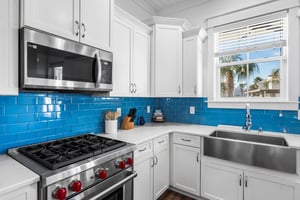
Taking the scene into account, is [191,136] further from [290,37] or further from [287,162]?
[290,37]

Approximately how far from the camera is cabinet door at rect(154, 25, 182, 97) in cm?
248

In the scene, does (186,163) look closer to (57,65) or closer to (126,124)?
(126,124)

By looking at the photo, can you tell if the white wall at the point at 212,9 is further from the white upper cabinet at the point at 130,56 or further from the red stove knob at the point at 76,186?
the red stove knob at the point at 76,186

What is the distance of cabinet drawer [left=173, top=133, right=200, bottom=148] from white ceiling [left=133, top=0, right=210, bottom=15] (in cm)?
215

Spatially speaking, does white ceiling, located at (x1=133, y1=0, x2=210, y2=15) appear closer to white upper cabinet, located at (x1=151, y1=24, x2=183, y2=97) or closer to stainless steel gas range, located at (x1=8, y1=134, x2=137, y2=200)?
white upper cabinet, located at (x1=151, y1=24, x2=183, y2=97)

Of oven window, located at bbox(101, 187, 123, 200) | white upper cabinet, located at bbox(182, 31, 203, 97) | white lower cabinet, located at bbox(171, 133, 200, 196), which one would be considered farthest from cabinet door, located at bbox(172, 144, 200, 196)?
oven window, located at bbox(101, 187, 123, 200)

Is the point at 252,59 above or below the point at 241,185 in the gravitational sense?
above

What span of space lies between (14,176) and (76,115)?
925 mm

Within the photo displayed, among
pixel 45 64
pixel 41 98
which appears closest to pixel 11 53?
pixel 45 64

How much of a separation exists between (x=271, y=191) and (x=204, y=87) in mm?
1552

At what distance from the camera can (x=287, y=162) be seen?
1553 mm

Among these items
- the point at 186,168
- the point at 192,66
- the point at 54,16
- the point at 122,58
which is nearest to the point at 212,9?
the point at 192,66

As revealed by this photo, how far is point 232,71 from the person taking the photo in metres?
2.54

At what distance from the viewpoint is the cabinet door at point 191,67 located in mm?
2434
